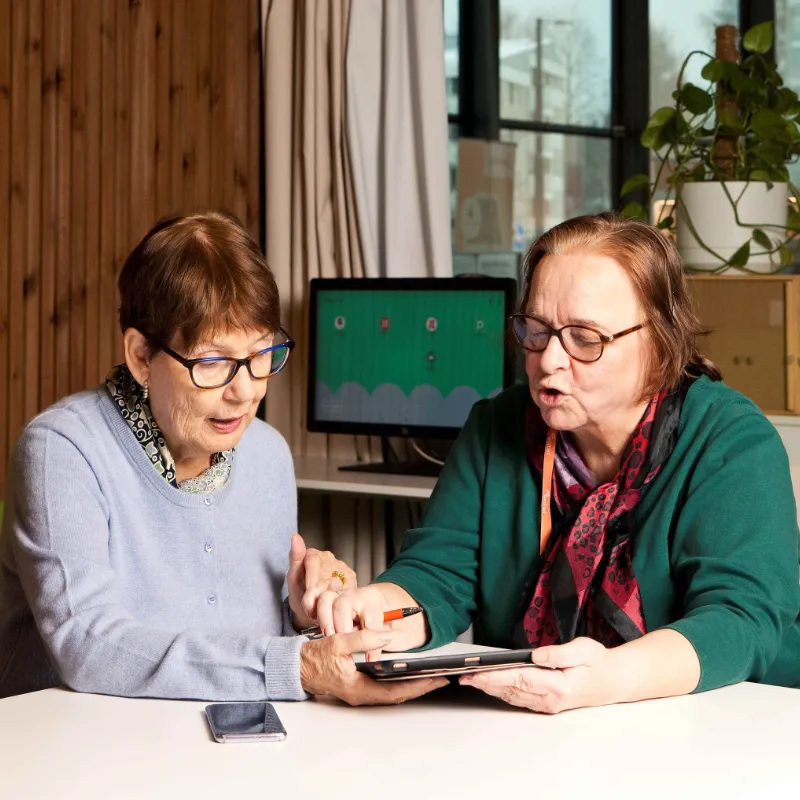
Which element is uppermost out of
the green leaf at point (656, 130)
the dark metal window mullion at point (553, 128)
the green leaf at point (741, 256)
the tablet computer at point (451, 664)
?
the dark metal window mullion at point (553, 128)

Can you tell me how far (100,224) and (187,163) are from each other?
1.36 feet

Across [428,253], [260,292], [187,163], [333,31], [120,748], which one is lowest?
[120,748]

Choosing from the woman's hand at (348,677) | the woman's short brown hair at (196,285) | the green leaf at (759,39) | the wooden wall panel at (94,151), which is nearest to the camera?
the woman's hand at (348,677)

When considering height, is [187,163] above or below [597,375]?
above

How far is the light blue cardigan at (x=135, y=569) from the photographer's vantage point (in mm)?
1461

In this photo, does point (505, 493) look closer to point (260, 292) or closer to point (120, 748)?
point (260, 292)

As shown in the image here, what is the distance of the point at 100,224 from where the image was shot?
3.71 meters

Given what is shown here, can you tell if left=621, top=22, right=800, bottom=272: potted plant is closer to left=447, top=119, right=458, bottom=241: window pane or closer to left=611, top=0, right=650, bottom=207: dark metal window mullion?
left=447, top=119, right=458, bottom=241: window pane

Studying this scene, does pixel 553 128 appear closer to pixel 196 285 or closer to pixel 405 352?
pixel 405 352

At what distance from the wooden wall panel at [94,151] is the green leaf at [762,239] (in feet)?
5.33

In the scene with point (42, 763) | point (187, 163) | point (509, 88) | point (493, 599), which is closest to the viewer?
point (42, 763)

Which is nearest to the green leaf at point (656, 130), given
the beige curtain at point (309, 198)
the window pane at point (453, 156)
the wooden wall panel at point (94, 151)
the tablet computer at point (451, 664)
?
the beige curtain at point (309, 198)

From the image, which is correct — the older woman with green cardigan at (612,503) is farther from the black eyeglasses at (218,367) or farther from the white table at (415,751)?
the black eyeglasses at (218,367)

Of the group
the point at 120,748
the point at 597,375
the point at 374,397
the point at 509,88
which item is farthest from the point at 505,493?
the point at 509,88
